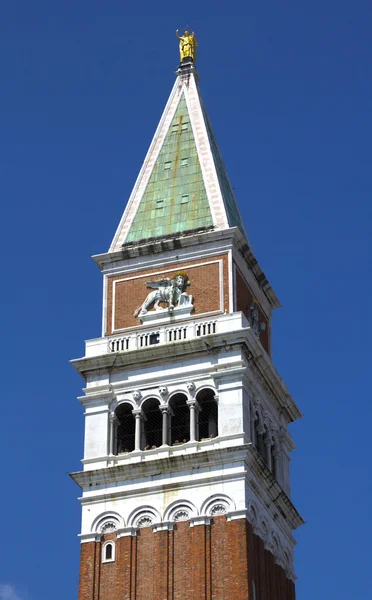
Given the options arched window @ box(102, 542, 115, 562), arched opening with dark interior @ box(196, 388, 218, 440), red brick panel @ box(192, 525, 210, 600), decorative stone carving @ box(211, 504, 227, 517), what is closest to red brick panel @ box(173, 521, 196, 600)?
red brick panel @ box(192, 525, 210, 600)

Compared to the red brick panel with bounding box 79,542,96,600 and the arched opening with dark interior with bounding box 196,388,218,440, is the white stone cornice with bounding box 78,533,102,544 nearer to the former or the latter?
the red brick panel with bounding box 79,542,96,600

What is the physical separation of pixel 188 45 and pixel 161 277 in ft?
56.6

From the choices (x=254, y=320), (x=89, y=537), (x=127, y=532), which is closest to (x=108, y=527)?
(x=89, y=537)

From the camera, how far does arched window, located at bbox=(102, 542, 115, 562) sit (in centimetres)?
6641

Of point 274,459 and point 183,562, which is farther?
point 274,459

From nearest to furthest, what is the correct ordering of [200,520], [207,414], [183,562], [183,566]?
[183,566] < [183,562] < [200,520] < [207,414]

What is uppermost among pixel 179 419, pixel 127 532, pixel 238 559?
pixel 179 419

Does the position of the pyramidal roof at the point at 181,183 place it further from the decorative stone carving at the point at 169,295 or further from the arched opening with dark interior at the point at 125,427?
the arched opening with dark interior at the point at 125,427

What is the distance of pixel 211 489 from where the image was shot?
66438 mm

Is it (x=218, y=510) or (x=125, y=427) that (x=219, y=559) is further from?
(x=125, y=427)

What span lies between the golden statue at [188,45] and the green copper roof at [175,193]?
16.6 feet

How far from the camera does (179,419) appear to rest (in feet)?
228

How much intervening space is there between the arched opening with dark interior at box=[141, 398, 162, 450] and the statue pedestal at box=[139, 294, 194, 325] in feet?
13.0

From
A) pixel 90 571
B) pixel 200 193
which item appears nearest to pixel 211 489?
pixel 90 571
